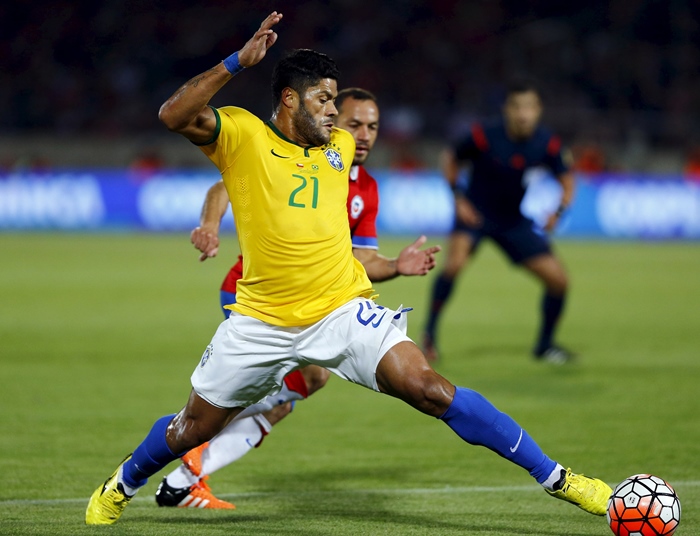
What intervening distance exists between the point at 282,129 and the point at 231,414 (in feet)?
4.07

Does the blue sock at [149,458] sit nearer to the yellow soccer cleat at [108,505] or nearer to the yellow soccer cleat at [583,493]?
the yellow soccer cleat at [108,505]

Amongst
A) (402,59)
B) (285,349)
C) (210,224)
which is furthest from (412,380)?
(402,59)

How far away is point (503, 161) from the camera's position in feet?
31.6

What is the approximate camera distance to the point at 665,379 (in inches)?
348

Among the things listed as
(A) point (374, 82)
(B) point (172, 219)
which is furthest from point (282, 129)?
(A) point (374, 82)

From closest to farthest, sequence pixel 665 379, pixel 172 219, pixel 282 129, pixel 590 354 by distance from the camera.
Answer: pixel 282 129, pixel 665 379, pixel 590 354, pixel 172 219

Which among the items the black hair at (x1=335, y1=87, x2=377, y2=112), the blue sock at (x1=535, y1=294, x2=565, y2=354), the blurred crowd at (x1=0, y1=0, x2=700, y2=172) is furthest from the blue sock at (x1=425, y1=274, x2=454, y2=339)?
the blurred crowd at (x1=0, y1=0, x2=700, y2=172)

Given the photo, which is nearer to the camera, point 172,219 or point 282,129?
point 282,129

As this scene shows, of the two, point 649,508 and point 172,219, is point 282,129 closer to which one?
point 649,508

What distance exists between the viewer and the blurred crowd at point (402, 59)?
25750mm

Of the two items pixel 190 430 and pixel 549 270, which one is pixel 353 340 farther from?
pixel 549 270

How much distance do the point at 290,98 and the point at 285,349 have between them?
3.47 feet

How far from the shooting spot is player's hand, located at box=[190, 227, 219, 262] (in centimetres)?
485

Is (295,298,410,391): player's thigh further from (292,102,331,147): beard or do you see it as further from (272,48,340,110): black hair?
(272,48,340,110): black hair
